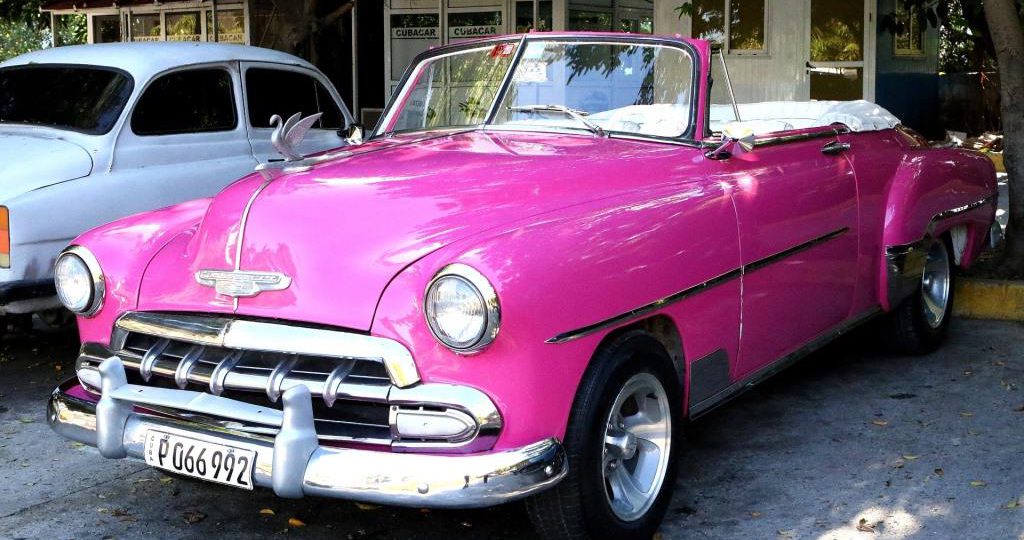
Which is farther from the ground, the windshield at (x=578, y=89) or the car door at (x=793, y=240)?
the windshield at (x=578, y=89)

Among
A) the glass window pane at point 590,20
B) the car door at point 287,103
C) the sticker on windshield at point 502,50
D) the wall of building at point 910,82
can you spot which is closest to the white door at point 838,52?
the wall of building at point 910,82

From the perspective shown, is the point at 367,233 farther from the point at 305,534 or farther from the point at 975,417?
the point at 975,417

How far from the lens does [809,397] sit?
5477 mm

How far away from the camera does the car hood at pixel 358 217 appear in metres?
3.33

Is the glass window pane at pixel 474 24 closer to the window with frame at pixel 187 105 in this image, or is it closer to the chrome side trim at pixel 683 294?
the window with frame at pixel 187 105

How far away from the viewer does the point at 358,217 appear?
3514 millimetres

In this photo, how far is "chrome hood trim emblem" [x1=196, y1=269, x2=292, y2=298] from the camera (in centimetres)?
340

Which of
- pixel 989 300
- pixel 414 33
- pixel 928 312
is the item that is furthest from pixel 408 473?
pixel 414 33

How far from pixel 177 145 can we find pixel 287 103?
99 centimetres

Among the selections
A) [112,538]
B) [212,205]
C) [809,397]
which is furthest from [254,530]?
[809,397]

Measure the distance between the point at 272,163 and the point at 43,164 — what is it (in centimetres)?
220

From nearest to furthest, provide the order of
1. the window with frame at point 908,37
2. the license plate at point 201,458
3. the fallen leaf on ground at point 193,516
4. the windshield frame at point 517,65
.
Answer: the license plate at point 201,458 → the fallen leaf on ground at point 193,516 → the windshield frame at point 517,65 → the window with frame at point 908,37

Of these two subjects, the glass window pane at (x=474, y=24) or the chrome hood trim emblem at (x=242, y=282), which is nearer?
the chrome hood trim emblem at (x=242, y=282)

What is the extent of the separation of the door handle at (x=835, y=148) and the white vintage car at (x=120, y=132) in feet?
6.97
